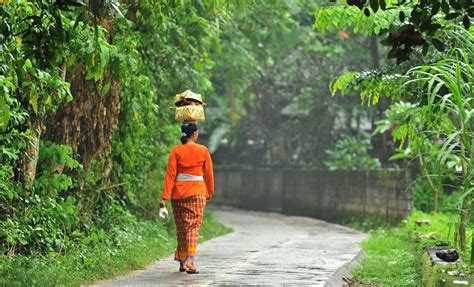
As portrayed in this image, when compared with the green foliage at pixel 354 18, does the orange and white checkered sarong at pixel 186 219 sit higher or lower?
lower

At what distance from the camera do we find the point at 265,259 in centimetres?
1120

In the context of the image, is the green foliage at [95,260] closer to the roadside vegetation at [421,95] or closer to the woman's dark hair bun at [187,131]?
the woman's dark hair bun at [187,131]

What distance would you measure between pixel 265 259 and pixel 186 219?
1521mm

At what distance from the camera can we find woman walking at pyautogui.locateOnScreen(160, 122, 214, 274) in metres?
10.1

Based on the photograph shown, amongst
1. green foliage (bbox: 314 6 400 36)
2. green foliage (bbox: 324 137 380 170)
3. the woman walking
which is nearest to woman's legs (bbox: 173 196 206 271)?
the woman walking

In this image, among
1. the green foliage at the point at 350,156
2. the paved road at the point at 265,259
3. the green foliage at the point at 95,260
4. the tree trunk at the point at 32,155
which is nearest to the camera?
the green foliage at the point at 95,260

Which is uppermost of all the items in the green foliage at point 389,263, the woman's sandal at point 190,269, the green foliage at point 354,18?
the green foliage at point 354,18

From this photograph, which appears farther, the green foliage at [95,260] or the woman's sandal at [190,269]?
the woman's sandal at [190,269]

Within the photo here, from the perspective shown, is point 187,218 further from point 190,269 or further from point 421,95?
point 421,95

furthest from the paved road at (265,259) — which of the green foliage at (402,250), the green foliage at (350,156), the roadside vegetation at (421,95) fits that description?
the green foliage at (350,156)

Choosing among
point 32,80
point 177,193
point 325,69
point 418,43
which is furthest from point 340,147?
point 418,43

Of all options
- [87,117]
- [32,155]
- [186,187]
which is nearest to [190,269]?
[186,187]

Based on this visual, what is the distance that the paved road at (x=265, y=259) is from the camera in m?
9.16

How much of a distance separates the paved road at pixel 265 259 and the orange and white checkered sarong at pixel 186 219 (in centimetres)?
27
